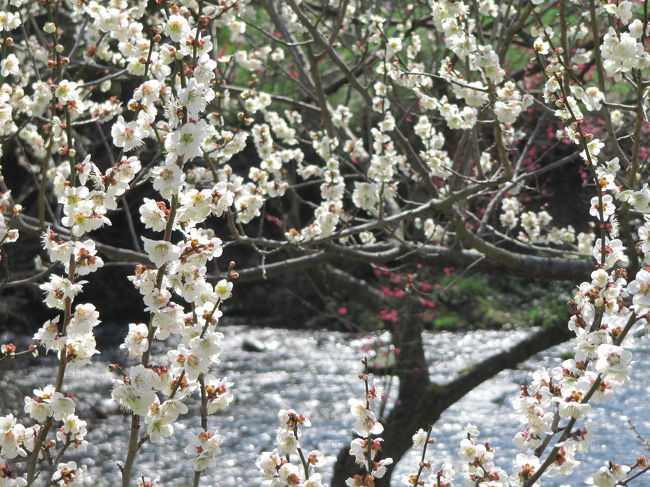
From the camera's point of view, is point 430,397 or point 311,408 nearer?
point 430,397

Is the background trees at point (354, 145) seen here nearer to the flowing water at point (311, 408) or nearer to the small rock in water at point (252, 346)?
the flowing water at point (311, 408)

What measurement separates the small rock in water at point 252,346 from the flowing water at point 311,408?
3.6 inches

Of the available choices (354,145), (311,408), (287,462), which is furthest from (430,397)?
(311,408)

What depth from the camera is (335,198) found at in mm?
3990

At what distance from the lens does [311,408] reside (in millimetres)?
7918

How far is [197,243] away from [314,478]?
60 cm

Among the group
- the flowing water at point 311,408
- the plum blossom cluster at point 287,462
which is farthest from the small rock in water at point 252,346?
the plum blossom cluster at point 287,462

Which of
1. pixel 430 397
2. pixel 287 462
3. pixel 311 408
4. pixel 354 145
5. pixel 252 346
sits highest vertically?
pixel 354 145

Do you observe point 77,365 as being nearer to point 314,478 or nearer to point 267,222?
point 314,478

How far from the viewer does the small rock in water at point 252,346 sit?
1008 cm

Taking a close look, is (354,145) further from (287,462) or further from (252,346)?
(252,346)

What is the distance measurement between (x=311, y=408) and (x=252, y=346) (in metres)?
2.35

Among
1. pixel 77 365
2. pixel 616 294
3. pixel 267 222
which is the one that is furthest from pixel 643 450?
pixel 267 222

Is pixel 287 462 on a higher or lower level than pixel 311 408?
lower
